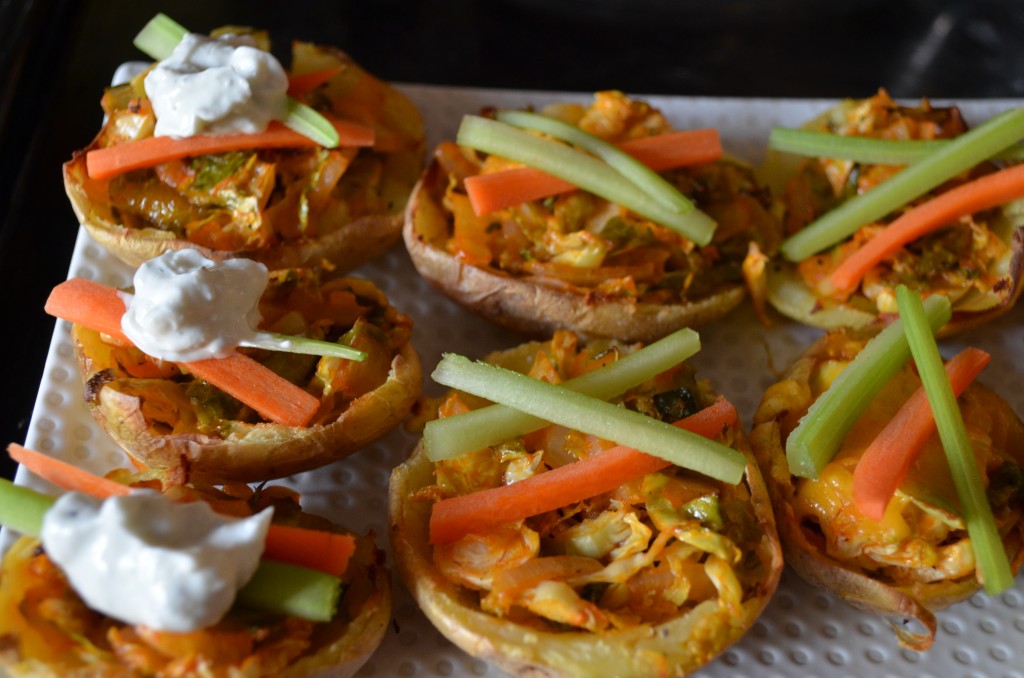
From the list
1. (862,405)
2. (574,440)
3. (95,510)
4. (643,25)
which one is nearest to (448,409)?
(574,440)

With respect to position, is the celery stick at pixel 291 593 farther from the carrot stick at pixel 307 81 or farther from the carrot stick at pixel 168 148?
the carrot stick at pixel 307 81

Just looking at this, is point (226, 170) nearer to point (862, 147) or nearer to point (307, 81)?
point (307, 81)

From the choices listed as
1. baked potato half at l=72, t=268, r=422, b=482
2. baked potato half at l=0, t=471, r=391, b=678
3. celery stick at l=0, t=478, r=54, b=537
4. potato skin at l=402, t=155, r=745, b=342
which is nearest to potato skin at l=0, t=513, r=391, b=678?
baked potato half at l=0, t=471, r=391, b=678

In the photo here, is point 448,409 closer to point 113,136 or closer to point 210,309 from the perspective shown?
point 210,309

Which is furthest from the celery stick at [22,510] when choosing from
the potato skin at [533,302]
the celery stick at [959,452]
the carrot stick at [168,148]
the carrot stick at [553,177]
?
the celery stick at [959,452]

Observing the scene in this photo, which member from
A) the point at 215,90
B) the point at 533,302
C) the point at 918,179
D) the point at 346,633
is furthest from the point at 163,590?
the point at 918,179

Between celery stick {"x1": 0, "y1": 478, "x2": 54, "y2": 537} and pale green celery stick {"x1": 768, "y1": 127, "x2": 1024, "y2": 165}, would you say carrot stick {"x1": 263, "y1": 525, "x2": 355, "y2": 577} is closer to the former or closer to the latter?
celery stick {"x1": 0, "y1": 478, "x2": 54, "y2": 537}
